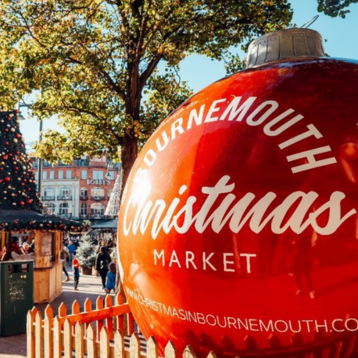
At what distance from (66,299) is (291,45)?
12.9 m

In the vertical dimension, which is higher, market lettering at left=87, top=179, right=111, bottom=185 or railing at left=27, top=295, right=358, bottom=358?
market lettering at left=87, top=179, right=111, bottom=185

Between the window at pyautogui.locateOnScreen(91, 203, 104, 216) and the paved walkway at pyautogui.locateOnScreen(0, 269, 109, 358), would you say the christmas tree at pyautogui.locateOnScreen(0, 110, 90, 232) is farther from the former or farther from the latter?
the window at pyautogui.locateOnScreen(91, 203, 104, 216)

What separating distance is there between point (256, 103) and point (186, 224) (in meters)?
0.99

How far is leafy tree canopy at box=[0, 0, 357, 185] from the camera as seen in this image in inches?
431

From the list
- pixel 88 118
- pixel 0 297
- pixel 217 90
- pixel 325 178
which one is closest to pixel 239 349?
pixel 325 178

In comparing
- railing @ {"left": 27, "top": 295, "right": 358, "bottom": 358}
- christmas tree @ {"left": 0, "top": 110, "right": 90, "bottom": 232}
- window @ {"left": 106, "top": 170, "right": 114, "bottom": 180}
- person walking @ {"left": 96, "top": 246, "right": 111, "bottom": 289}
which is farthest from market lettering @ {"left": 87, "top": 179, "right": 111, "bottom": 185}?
railing @ {"left": 27, "top": 295, "right": 358, "bottom": 358}

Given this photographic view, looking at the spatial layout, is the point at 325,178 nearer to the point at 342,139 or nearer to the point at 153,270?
the point at 342,139

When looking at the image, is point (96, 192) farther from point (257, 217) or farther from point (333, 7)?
point (257, 217)

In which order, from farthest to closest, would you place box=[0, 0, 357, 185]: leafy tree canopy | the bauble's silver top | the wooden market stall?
the wooden market stall → box=[0, 0, 357, 185]: leafy tree canopy → the bauble's silver top

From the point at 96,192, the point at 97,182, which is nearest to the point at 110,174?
the point at 97,182

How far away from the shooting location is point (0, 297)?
32.6 feet

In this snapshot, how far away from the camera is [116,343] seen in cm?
464

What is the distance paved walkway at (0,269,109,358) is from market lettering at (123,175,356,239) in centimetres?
629

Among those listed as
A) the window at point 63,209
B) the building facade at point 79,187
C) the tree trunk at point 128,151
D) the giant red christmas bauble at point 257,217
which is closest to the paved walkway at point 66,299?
the tree trunk at point 128,151
